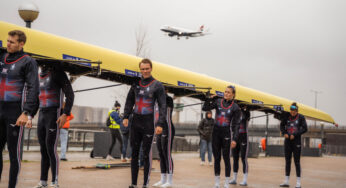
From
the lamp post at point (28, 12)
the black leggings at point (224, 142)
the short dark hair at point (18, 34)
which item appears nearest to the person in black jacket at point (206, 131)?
the lamp post at point (28, 12)

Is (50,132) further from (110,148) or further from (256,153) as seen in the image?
(256,153)

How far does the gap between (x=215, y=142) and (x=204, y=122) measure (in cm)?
895

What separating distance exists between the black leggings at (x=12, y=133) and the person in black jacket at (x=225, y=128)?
15.3 feet

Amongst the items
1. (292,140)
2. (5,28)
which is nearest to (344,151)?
(292,140)

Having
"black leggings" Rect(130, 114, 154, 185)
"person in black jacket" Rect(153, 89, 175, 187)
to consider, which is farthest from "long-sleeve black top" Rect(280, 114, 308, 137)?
"black leggings" Rect(130, 114, 154, 185)

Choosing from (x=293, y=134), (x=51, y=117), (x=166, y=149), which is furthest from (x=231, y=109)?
(x=51, y=117)

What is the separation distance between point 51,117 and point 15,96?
1.65 meters

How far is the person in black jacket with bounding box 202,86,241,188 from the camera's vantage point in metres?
9.64

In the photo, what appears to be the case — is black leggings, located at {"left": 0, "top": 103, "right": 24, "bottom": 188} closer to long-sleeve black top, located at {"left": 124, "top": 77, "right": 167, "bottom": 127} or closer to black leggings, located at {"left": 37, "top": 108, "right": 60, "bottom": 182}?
black leggings, located at {"left": 37, "top": 108, "right": 60, "bottom": 182}

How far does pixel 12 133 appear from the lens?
5871 mm

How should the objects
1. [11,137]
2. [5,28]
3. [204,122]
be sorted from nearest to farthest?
[11,137] < [5,28] < [204,122]

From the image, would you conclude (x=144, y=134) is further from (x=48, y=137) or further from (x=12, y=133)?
(x=12, y=133)

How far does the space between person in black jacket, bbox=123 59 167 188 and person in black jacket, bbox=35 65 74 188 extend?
109 centimetres

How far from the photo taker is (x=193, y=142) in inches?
1529
